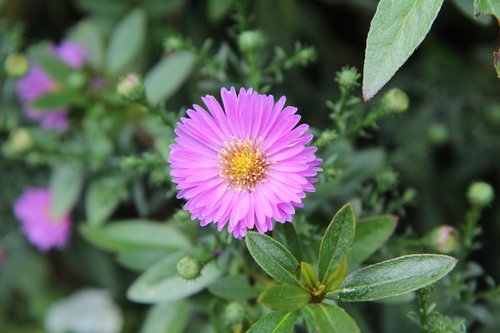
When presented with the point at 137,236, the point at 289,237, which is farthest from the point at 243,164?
the point at 137,236

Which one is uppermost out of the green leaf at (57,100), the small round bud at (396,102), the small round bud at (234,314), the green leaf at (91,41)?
the green leaf at (91,41)

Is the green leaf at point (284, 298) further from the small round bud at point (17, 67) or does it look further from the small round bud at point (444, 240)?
the small round bud at point (17, 67)

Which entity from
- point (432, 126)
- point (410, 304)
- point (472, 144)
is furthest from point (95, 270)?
point (472, 144)

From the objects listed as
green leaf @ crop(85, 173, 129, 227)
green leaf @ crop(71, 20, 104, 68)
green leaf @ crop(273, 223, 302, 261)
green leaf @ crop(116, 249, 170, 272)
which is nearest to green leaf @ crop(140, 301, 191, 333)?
green leaf @ crop(116, 249, 170, 272)

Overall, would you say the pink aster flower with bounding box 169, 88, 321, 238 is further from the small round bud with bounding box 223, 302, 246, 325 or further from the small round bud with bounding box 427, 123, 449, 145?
the small round bud with bounding box 427, 123, 449, 145

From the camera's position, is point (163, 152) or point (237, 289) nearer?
point (237, 289)

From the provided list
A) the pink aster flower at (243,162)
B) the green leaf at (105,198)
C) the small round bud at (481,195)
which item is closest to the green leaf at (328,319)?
the pink aster flower at (243,162)

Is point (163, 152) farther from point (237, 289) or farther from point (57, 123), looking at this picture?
point (57, 123)
